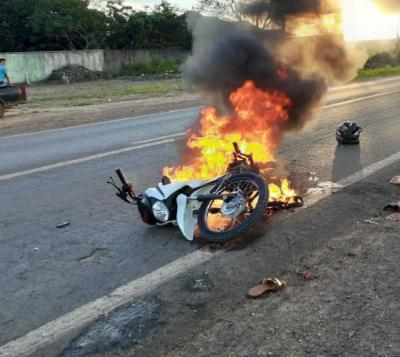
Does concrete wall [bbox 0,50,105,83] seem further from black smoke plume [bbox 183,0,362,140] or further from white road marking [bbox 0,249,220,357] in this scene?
white road marking [bbox 0,249,220,357]

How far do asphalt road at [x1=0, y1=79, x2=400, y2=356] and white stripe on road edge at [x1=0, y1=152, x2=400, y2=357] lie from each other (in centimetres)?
8

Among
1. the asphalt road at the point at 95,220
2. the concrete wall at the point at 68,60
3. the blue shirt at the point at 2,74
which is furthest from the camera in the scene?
the concrete wall at the point at 68,60

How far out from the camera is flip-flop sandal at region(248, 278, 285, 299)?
143 inches

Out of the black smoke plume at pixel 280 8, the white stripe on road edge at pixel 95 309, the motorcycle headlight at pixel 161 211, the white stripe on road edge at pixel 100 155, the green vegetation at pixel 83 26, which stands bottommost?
the white stripe on road edge at pixel 95 309

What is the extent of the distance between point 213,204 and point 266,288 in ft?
4.43

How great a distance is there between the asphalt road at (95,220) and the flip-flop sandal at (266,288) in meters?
0.20

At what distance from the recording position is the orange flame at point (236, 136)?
5.49 m

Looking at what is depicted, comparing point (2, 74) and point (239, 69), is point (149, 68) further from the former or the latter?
point (239, 69)

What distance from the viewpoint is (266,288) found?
12.1 feet

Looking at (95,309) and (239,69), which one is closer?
(95,309)

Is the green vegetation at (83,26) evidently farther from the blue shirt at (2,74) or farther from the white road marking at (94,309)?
the white road marking at (94,309)

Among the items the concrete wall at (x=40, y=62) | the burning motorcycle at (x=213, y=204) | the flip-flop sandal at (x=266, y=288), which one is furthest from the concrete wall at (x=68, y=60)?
the flip-flop sandal at (x=266, y=288)

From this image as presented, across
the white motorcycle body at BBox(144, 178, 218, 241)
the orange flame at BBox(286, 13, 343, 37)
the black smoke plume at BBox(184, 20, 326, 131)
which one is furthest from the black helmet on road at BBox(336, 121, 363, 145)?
the white motorcycle body at BBox(144, 178, 218, 241)

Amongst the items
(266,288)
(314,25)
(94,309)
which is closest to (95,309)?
(94,309)
